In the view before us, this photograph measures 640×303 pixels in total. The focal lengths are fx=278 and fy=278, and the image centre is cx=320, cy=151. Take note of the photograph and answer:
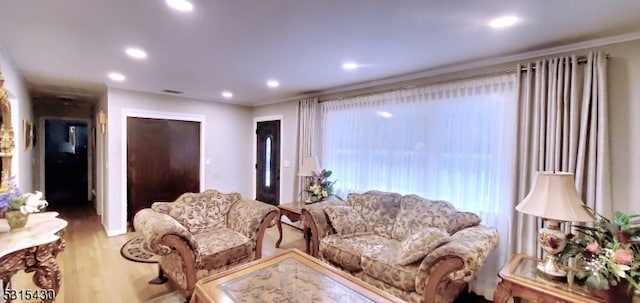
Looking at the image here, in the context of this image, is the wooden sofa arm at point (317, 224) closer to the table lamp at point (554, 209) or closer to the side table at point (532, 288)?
the side table at point (532, 288)

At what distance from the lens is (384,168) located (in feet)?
12.0

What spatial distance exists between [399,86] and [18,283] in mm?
4609

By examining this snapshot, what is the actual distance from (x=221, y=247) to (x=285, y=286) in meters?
1.07

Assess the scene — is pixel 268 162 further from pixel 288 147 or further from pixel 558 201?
pixel 558 201

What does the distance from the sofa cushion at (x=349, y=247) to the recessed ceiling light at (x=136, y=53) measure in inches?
Answer: 102

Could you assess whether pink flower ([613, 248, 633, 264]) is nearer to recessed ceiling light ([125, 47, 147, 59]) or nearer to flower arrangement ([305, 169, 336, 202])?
flower arrangement ([305, 169, 336, 202])

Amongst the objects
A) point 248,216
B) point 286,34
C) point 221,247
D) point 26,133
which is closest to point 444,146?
point 286,34

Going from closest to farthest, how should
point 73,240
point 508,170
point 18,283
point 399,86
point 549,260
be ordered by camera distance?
point 549,260, point 508,170, point 18,283, point 399,86, point 73,240

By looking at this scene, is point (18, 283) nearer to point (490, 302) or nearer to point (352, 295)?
point (352, 295)

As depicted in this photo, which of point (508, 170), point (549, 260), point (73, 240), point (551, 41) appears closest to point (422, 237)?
point (549, 260)

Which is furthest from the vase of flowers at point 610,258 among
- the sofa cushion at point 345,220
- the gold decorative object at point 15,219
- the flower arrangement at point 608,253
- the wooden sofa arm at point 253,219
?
the gold decorative object at point 15,219

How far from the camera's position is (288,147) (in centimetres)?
509

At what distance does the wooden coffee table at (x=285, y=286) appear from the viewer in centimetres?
176

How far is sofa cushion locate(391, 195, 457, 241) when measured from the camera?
9.06ft
